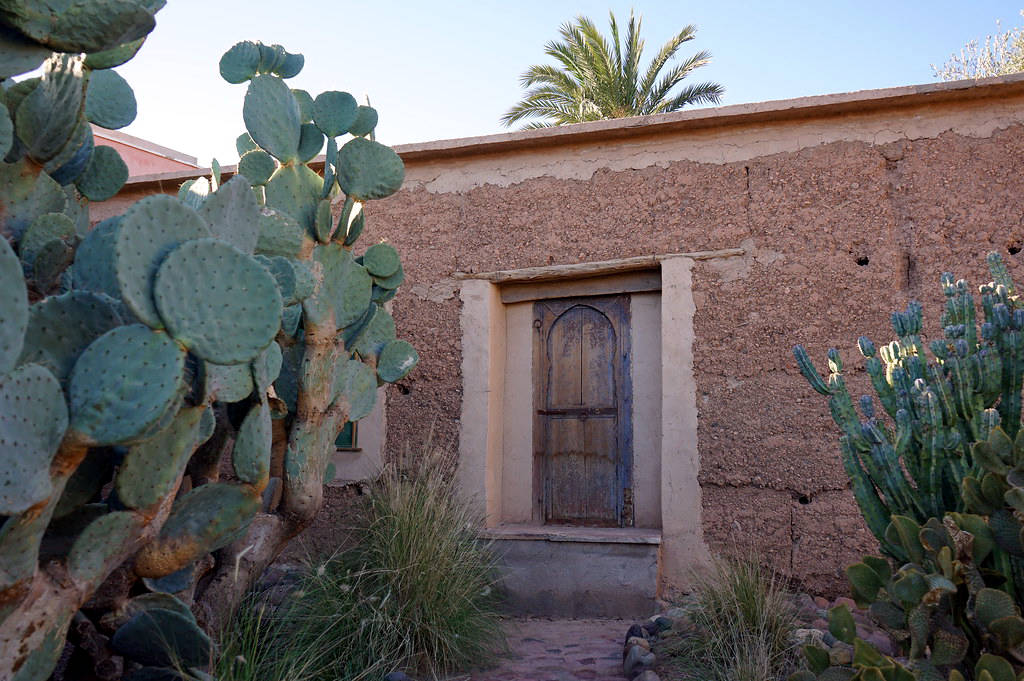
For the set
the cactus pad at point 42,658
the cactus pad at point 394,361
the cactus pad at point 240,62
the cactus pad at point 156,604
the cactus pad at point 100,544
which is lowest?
the cactus pad at point 42,658

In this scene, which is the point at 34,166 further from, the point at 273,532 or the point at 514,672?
the point at 514,672

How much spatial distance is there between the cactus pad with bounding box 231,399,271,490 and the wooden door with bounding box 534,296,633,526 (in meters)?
2.97

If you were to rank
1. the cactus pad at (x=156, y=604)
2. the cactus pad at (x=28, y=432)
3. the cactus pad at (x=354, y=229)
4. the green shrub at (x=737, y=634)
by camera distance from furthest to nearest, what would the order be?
the cactus pad at (x=354, y=229) < the green shrub at (x=737, y=634) < the cactus pad at (x=156, y=604) < the cactus pad at (x=28, y=432)

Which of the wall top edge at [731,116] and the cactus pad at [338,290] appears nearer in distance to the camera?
the cactus pad at [338,290]

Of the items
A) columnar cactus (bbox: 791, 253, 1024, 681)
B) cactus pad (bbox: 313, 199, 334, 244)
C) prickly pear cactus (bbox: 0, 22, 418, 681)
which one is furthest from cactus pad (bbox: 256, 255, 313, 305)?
columnar cactus (bbox: 791, 253, 1024, 681)

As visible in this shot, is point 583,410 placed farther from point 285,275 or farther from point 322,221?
point 285,275

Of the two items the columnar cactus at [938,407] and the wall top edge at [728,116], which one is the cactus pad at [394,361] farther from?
the columnar cactus at [938,407]

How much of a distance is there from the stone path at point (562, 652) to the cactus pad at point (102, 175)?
2654 mm

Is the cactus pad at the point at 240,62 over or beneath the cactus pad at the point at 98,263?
over

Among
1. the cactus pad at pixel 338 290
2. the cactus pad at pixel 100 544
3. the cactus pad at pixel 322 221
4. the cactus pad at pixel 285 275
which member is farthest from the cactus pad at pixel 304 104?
the cactus pad at pixel 100 544

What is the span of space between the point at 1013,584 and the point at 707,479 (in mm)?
2613

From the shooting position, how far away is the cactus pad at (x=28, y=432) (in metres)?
2.18

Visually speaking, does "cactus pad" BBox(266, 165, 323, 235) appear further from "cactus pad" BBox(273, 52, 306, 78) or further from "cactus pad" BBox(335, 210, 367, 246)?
"cactus pad" BBox(273, 52, 306, 78)

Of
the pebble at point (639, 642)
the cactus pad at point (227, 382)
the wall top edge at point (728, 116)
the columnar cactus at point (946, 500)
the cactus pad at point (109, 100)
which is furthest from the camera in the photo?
the wall top edge at point (728, 116)
